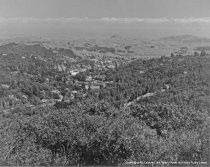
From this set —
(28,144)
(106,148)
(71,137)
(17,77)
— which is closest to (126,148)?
(106,148)

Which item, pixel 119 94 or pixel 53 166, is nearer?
pixel 53 166

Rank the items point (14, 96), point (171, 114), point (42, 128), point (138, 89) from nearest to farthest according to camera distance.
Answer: point (42, 128) → point (171, 114) → point (138, 89) → point (14, 96)

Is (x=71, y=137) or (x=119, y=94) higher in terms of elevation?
(x=71, y=137)

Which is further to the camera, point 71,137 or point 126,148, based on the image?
point 71,137

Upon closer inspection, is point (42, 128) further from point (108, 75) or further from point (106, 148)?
point (108, 75)

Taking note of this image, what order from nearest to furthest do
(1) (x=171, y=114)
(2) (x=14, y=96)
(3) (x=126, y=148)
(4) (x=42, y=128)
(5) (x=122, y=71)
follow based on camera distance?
(3) (x=126, y=148), (4) (x=42, y=128), (1) (x=171, y=114), (2) (x=14, y=96), (5) (x=122, y=71)

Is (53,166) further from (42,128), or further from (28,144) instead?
(42,128)

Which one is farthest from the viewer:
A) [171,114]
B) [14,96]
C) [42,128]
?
[14,96]

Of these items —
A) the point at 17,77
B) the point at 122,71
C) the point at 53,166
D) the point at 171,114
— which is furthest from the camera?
the point at 122,71

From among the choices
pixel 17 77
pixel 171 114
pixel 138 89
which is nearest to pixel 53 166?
pixel 171 114
